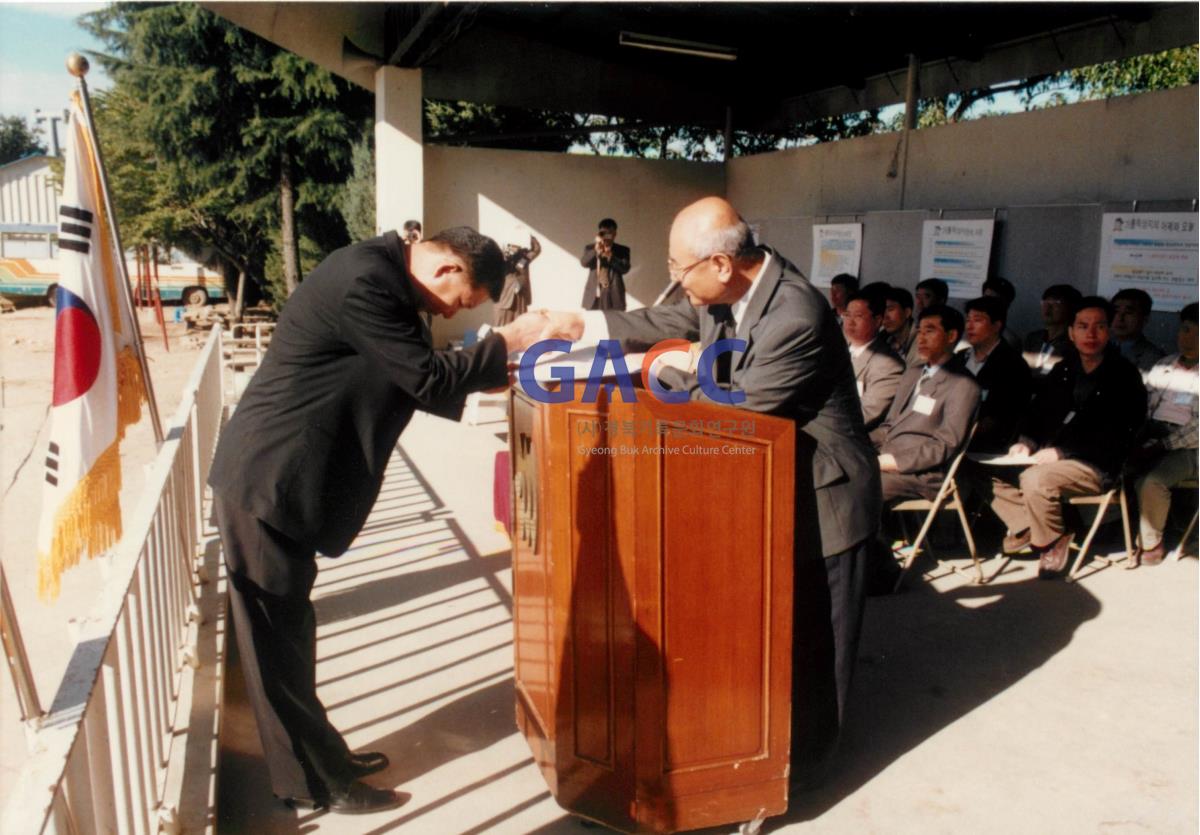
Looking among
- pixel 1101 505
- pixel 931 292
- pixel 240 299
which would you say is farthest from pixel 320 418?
pixel 240 299

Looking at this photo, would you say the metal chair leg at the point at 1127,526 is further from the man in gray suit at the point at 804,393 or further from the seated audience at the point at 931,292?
the man in gray suit at the point at 804,393

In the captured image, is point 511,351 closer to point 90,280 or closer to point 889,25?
point 90,280

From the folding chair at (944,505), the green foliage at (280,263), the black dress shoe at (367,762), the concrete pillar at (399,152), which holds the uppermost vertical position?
the concrete pillar at (399,152)

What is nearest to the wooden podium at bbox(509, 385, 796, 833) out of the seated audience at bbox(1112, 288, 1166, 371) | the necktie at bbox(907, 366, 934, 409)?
the necktie at bbox(907, 366, 934, 409)

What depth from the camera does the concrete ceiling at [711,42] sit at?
912 centimetres

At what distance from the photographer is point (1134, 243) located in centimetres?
676

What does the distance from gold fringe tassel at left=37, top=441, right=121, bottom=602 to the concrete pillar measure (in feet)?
28.5

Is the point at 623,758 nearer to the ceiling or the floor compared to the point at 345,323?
nearer to the floor

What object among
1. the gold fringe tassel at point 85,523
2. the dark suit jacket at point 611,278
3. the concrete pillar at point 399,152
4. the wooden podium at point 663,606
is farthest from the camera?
the concrete pillar at point 399,152

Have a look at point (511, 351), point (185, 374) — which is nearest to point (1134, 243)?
point (511, 351)

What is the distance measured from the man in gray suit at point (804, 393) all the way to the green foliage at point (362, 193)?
594 inches

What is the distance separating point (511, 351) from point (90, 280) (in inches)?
70.7

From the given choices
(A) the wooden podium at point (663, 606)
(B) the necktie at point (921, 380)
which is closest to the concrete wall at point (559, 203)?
(B) the necktie at point (921, 380)

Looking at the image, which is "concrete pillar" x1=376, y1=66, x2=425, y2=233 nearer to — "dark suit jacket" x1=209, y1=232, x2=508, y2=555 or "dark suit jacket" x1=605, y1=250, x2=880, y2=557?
"dark suit jacket" x1=209, y1=232, x2=508, y2=555
